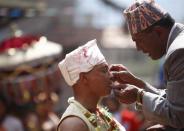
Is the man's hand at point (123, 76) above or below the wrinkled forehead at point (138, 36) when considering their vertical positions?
below

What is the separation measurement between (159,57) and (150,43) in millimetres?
137

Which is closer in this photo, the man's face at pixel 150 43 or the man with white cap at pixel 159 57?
the man with white cap at pixel 159 57

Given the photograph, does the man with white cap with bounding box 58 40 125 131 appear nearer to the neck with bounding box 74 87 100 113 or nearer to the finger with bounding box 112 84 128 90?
the neck with bounding box 74 87 100 113

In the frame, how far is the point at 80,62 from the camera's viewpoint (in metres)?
5.40

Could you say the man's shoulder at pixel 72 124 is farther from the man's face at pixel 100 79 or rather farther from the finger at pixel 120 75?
the finger at pixel 120 75

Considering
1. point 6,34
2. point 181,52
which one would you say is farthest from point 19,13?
point 181,52

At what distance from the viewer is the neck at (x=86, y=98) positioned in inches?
214

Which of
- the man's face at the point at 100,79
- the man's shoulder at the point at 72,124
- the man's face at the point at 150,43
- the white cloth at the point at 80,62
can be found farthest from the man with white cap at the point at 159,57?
the man's shoulder at the point at 72,124

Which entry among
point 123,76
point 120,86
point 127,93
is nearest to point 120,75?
point 123,76

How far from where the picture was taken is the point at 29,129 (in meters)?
9.45

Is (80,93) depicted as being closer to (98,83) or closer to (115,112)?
(98,83)

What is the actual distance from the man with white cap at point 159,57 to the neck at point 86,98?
255 mm

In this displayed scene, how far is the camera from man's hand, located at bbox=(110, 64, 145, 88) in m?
5.31

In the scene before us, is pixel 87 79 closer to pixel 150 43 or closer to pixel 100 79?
pixel 100 79
